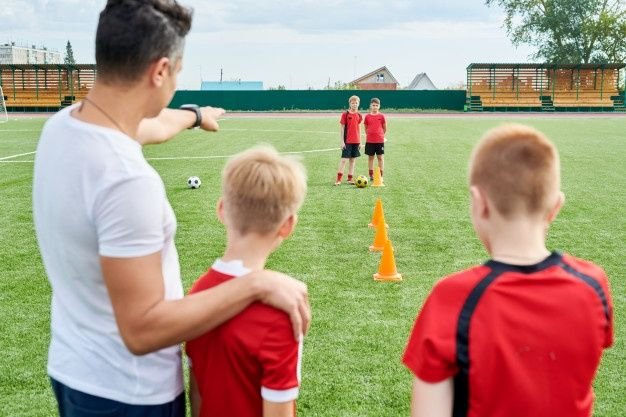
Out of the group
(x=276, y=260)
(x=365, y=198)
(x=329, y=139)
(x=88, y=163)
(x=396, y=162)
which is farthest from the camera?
(x=329, y=139)

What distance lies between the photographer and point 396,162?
1959 centimetres

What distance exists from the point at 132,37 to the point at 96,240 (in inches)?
22.3

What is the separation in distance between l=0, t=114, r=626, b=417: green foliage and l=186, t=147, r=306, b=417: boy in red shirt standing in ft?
7.91

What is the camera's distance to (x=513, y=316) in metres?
2.07

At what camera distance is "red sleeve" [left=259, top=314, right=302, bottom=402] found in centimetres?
225

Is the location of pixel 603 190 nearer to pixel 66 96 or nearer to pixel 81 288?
pixel 81 288

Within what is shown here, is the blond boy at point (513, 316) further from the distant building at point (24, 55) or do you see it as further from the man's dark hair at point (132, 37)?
the distant building at point (24, 55)

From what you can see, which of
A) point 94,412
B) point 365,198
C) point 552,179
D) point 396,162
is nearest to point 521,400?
point 552,179

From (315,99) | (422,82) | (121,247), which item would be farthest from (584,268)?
(422,82)

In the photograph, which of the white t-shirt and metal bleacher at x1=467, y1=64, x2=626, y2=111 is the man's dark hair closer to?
the white t-shirt

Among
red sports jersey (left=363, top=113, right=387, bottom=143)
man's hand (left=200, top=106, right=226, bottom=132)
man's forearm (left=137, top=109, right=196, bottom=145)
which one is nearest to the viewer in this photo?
man's forearm (left=137, top=109, right=196, bottom=145)

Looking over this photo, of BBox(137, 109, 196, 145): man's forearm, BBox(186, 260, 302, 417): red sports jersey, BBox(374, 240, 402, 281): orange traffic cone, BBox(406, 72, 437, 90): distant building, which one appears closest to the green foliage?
BBox(374, 240, 402, 281): orange traffic cone

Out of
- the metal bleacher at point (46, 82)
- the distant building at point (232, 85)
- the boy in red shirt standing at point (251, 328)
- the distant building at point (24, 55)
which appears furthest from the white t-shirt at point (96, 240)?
the distant building at point (24, 55)

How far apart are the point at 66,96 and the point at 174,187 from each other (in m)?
46.9
